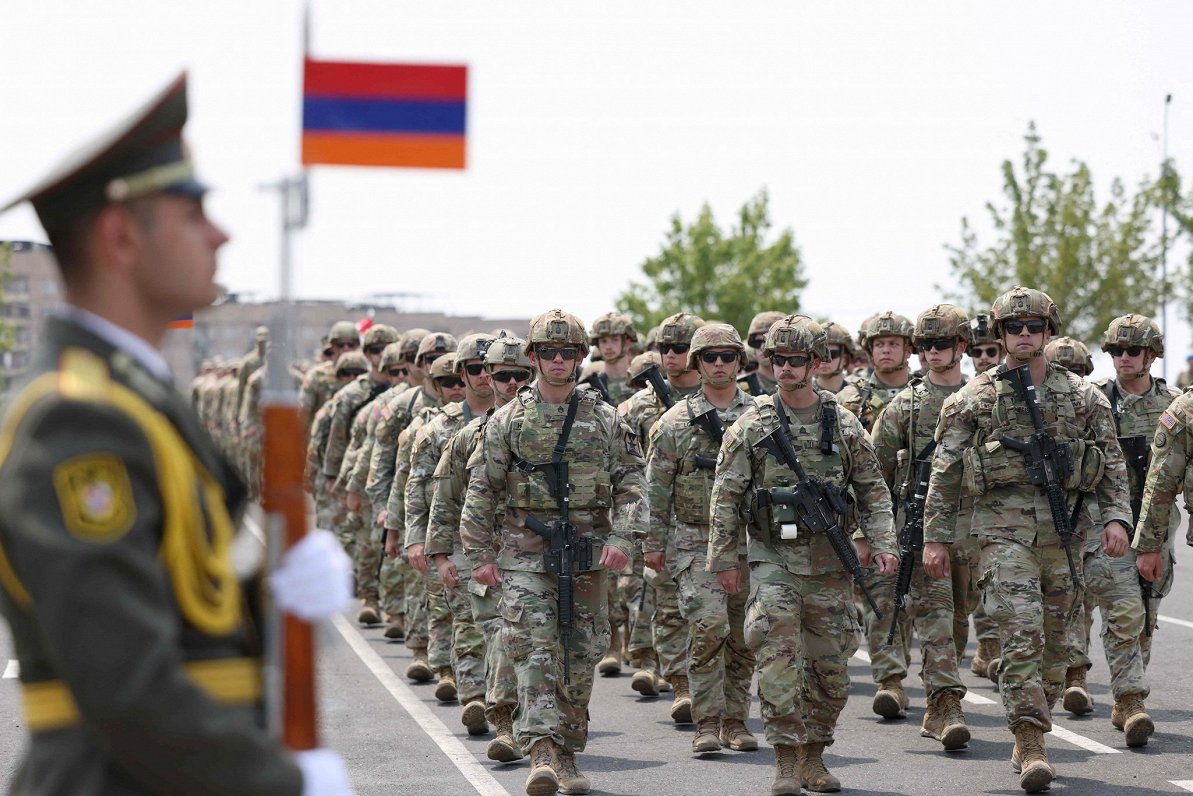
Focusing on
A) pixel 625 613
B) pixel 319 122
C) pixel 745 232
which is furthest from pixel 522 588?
pixel 745 232

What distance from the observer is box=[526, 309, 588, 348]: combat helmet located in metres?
9.80

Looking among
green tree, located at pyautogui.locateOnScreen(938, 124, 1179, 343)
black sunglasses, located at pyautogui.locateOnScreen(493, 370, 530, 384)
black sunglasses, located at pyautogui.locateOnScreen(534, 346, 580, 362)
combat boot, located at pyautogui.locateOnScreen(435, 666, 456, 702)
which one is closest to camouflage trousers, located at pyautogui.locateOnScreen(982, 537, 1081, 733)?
black sunglasses, located at pyautogui.locateOnScreen(534, 346, 580, 362)

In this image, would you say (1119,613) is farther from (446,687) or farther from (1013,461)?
(446,687)

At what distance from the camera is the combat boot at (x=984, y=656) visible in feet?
42.7

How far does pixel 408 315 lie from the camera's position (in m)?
126

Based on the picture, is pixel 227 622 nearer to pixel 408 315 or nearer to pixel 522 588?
pixel 522 588

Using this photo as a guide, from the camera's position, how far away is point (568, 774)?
29.8 feet

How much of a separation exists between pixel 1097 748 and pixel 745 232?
60623mm

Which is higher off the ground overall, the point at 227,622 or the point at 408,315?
the point at 408,315

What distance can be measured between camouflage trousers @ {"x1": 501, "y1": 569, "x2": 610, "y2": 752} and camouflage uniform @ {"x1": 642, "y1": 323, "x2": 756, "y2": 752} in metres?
1.21

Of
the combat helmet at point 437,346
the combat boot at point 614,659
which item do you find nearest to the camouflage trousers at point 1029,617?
the combat boot at point 614,659

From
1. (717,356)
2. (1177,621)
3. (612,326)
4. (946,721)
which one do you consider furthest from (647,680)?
(1177,621)

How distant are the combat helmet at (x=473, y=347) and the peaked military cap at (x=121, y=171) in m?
8.74

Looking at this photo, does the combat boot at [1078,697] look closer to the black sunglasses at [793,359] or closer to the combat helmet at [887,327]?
the combat helmet at [887,327]
